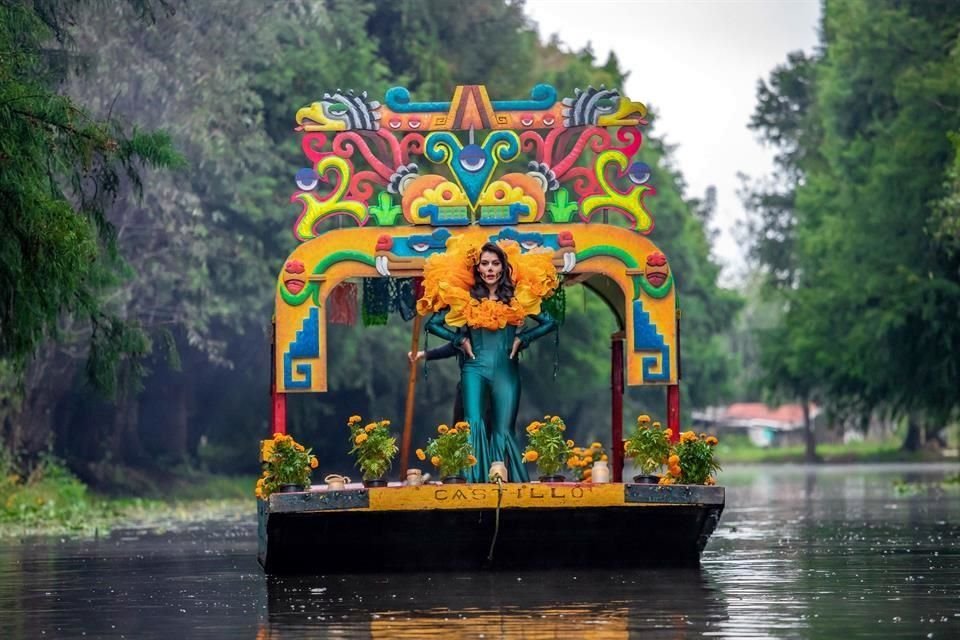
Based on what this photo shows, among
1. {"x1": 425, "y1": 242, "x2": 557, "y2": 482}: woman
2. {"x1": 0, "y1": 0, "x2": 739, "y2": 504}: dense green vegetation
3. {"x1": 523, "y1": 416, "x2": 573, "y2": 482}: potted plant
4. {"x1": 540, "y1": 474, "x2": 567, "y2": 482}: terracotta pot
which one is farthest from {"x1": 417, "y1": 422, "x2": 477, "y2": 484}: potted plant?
{"x1": 0, "y1": 0, "x2": 739, "y2": 504}: dense green vegetation

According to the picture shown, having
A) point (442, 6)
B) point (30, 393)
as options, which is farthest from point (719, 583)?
point (442, 6)

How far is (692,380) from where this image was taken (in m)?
80.0

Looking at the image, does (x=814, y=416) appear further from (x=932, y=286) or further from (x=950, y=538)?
(x=950, y=538)

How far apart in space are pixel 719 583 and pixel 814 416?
117 metres

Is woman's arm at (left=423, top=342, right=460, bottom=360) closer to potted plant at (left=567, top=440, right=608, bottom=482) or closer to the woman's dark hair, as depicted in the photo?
the woman's dark hair

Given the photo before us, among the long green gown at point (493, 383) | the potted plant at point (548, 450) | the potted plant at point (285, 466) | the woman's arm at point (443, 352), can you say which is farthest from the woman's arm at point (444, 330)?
the potted plant at point (285, 466)

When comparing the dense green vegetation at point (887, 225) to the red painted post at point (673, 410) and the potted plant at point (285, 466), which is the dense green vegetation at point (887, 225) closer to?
the red painted post at point (673, 410)

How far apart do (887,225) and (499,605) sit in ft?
119

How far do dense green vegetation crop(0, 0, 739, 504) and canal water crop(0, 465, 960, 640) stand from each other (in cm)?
364

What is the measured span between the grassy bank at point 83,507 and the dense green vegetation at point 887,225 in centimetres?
1492

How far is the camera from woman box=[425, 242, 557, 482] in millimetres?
20000

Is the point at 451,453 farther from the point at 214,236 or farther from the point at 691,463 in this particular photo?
the point at 214,236

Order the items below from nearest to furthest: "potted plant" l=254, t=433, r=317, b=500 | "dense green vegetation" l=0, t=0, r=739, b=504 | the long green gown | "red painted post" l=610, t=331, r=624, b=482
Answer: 1. "potted plant" l=254, t=433, r=317, b=500
2. the long green gown
3. "red painted post" l=610, t=331, r=624, b=482
4. "dense green vegetation" l=0, t=0, r=739, b=504

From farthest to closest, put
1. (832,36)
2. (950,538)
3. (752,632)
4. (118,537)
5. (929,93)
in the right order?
(832,36)
(929,93)
(118,537)
(950,538)
(752,632)
